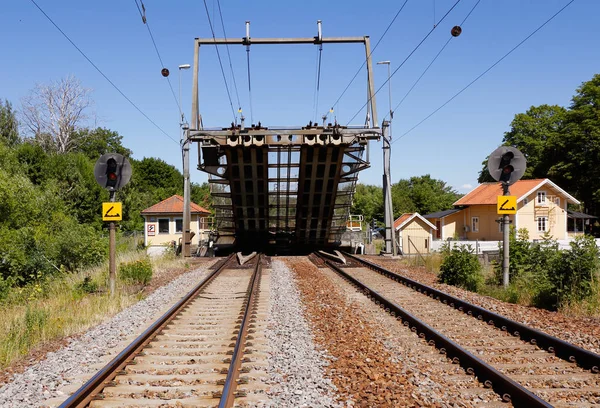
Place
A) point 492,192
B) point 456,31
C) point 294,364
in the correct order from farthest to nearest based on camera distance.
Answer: point 492,192 → point 456,31 → point 294,364

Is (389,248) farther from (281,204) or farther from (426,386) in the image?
(426,386)

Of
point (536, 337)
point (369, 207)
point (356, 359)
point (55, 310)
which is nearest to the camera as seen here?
point (356, 359)

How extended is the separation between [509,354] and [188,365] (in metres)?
3.44

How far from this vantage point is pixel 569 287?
8.62 metres

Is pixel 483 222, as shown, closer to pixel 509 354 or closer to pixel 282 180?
pixel 282 180

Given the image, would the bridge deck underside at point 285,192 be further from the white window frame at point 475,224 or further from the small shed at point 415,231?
the white window frame at point 475,224

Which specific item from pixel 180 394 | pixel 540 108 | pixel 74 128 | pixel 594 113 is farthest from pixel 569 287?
pixel 540 108

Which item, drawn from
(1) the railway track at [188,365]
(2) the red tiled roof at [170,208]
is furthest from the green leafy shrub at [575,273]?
(2) the red tiled roof at [170,208]

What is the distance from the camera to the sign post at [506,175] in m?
10.5

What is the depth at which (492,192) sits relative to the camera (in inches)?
1748

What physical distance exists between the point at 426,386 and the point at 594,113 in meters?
49.8

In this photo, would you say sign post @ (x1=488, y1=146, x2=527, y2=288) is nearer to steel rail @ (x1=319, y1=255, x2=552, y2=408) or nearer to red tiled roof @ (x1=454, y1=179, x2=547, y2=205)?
steel rail @ (x1=319, y1=255, x2=552, y2=408)

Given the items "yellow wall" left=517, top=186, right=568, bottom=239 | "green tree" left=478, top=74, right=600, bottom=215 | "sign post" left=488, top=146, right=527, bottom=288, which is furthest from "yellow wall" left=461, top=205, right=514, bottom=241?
"sign post" left=488, top=146, right=527, bottom=288

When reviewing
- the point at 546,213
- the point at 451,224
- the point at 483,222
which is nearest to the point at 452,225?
the point at 451,224
